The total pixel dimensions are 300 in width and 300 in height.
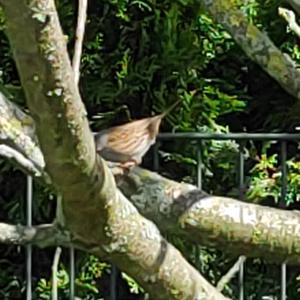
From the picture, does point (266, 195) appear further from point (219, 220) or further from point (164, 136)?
point (219, 220)

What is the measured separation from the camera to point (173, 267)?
1330mm

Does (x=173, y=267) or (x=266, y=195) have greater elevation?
(x=173, y=267)

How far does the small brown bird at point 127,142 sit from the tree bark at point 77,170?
1.56 ft

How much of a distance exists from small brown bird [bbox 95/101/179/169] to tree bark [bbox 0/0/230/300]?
18.7 inches

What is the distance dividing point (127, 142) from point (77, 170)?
1.02 meters

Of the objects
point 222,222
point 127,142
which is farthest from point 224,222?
point 127,142

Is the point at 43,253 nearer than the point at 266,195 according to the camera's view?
No

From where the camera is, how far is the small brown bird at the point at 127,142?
1885 millimetres

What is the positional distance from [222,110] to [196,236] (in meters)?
1.84

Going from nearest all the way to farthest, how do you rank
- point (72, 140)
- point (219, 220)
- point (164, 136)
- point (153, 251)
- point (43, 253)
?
point (72, 140) < point (153, 251) < point (219, 220) < point (164, 136) < point (43, 253)

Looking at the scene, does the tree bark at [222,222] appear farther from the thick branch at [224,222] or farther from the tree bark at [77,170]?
the tree bark at [77,170]

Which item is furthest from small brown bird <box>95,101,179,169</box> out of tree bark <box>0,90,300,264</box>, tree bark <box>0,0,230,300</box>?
tree bark <box>0,0,230,300</box>

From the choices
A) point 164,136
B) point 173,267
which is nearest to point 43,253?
point 164,136

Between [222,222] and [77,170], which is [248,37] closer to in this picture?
[222,222]
